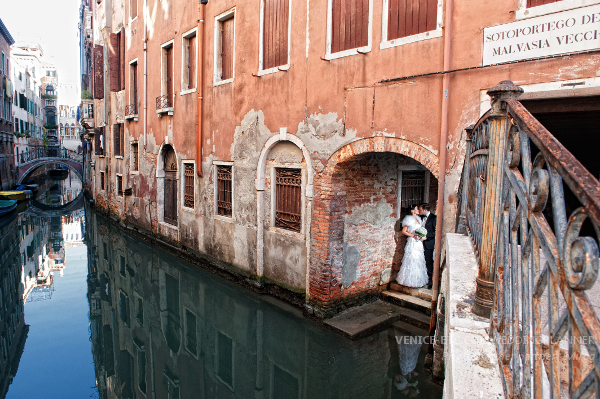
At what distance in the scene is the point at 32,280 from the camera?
409 inches

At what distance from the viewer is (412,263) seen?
698 cm

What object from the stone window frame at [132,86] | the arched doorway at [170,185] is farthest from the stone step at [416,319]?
the stone window frame at [132,86]

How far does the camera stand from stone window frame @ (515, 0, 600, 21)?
3.85 m

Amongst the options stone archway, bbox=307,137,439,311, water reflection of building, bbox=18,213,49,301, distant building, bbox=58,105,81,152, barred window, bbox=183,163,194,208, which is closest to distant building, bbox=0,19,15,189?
water reflection of building, bbox=18,213,49,301

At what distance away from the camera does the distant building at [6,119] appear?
25203mm

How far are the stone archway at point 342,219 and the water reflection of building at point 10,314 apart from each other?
4.70m

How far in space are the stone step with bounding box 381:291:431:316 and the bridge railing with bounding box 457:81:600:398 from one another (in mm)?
5001

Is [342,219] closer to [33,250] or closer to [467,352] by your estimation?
[467,352]

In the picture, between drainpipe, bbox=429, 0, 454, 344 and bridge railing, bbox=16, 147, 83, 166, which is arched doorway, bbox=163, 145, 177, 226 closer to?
drainpipe, bbox=429, 0, 454, 344

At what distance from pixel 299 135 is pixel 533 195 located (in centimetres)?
605

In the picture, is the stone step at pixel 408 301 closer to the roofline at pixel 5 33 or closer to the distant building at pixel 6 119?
the distant building at pixel 6 119

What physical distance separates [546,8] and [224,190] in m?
6.91

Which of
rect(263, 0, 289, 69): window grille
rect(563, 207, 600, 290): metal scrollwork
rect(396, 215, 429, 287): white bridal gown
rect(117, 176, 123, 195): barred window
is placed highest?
rect(263, 0, 289, 69): window grille

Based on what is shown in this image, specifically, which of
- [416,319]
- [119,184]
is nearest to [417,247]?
[416,319]
